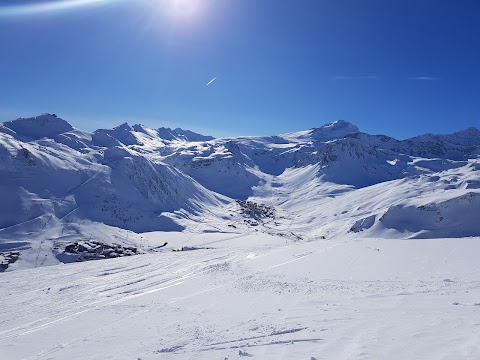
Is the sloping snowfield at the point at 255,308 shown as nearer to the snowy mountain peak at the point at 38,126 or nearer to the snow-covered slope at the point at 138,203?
the snow-covered slope at the point at 138,203

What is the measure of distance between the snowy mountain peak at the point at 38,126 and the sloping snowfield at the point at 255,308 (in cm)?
10198

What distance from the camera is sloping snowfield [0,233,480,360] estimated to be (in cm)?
1092

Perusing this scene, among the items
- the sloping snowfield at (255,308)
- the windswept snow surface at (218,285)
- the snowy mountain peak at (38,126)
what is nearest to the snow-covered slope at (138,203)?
the snowy mountain peak at (38,126)

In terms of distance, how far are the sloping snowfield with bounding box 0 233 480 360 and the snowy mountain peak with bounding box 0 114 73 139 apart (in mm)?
101975

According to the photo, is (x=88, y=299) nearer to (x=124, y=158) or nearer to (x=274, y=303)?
(x=274, y=303)

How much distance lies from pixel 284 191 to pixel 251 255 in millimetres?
144569

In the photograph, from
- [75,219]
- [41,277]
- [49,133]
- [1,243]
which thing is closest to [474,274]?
[41,277]

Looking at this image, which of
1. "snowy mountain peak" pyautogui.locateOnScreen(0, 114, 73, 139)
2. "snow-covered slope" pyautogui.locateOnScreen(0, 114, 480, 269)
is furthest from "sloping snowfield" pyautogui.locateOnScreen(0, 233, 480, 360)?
"snowy mountain peak" pyautogui.locateOnScreen(0, 114, 73, 139)

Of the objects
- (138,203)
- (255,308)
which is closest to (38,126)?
(138,203)

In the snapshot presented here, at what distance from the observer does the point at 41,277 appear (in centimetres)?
2975

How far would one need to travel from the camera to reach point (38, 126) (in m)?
125

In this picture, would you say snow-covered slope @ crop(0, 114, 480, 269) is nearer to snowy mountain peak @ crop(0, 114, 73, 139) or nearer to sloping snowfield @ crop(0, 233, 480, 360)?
snowy mountain peak @ crop(0, 114, 73, 139)

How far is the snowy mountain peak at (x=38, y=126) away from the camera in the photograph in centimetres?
11919

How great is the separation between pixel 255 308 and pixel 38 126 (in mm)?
128473
